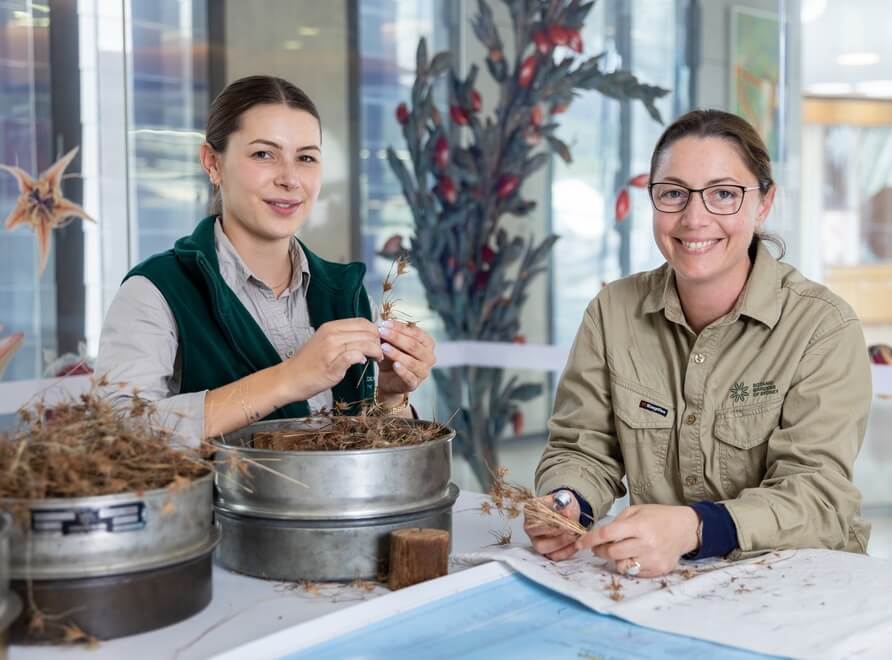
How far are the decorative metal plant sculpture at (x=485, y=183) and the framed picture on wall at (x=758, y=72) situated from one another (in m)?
0.63

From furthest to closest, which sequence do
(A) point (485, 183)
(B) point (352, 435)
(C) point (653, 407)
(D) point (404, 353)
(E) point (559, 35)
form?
(A) point (485, 183)
(E) point (559, 35)
(C) point (653, 407)
(D) point (404, 353)
(B) point (352, 435)

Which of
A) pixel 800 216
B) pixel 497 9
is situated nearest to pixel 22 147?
pixel 497 9

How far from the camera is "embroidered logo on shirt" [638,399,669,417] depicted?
2018mm

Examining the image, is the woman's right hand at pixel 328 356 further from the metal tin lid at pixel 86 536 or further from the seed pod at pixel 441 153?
the seed pod at pixel 441 153

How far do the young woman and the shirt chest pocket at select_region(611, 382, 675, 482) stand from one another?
1.27 feet

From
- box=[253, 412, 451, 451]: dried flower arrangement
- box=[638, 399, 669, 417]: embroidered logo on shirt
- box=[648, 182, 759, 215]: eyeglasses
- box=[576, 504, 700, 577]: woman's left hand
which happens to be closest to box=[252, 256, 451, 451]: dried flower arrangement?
box=[253, 412, 451, 451]: dried flower arrangement

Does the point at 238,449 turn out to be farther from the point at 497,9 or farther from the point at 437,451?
the point at 497,9

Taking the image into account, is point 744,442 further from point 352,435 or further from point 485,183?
point 485,183

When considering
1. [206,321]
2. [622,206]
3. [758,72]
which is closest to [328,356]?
[206,321]

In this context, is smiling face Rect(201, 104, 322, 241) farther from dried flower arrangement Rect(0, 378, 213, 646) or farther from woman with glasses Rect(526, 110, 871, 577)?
dried flower arrangement Rect(0, 378, 213, 646)

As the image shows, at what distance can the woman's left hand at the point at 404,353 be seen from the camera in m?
1.88

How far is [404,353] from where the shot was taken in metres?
1.89

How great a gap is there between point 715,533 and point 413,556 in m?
0.48

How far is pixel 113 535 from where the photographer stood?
1.28 meters
